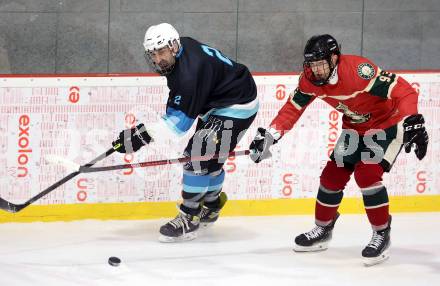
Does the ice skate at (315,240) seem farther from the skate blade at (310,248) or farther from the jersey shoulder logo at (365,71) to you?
the jersey shoulder logo at (365,71)

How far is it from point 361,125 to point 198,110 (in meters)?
0.75

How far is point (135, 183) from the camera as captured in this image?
4.89 meters

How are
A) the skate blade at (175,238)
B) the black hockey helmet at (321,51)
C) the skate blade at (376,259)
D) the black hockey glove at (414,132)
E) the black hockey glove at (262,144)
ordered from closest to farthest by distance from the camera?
1. the black hockey glove at (414,132)
2. the black hockey helmet at (321,51)
3. the skate blade at (376,259)
4. the black hockey glove at (262,144)
5. the skate blade at (175,238)

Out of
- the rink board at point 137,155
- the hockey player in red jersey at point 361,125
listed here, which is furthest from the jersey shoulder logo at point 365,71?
the rink board at point 137,155

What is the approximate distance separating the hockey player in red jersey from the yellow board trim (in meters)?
0.86

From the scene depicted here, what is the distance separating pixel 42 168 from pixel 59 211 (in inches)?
9.9

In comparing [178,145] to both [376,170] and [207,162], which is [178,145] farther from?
[376,170]

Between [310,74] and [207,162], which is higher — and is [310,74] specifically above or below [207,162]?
above

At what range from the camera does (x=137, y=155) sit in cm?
488

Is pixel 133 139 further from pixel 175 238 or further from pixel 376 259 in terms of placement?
pixel 376 259

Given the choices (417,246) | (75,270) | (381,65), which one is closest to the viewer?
(75,270)

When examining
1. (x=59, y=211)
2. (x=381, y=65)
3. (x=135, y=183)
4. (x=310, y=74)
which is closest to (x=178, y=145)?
(x=135, y=183)

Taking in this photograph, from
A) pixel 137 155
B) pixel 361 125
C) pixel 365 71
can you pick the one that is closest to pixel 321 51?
pixel 365 71

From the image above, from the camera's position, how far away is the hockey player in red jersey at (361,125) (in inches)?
149
